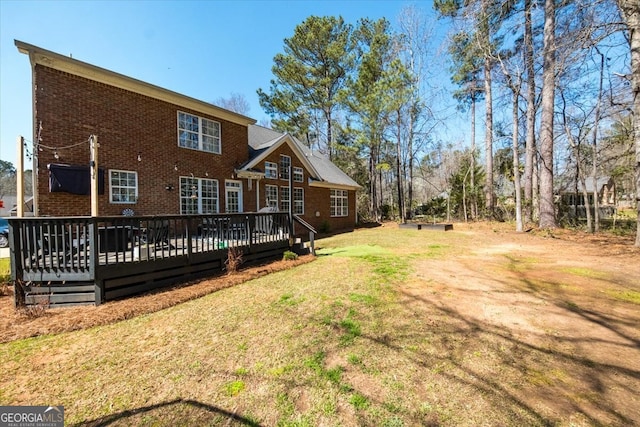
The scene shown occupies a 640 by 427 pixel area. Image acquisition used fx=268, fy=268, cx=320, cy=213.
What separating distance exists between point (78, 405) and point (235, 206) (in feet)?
33.4

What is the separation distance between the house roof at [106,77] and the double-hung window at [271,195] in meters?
4.03

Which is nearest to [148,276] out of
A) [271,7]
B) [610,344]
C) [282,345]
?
[282,345]

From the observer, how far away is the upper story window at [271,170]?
13.5 meters

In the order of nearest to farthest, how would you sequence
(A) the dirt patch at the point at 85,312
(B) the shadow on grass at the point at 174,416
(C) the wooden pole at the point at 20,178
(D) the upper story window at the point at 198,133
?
(B) the shadow on grass at the point at 174,416 < (A) the dirt patch at the point at 85,312 < (C) the wooden pole at the point at 20,178 < (D) the upper story window at the point at 198,133

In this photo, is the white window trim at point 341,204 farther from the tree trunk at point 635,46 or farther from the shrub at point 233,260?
the tree trunk at point 635,46

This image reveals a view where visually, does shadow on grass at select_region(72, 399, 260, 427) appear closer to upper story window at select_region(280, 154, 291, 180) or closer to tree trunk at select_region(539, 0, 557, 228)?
upper story window at select_region(280, 154, 291, 180)

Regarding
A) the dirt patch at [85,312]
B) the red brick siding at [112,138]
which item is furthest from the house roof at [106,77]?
the dirt patch at [85,312]

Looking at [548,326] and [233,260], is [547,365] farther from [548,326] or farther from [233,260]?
[233,260]

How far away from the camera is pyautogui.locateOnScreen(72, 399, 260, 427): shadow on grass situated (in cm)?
214

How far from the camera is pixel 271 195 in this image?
13938mm

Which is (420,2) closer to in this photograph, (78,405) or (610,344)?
(610,344)

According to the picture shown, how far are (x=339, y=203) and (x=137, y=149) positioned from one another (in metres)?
12.4

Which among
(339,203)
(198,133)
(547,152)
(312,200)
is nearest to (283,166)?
(312,200)

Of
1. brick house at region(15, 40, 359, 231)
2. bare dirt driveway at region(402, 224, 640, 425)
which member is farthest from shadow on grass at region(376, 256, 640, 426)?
brick house at region(15, 40, 359, 231)
